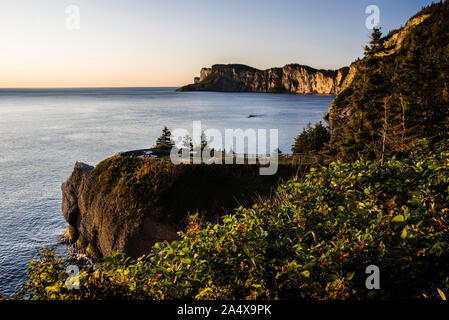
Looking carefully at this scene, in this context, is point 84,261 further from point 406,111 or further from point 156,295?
point 406,111

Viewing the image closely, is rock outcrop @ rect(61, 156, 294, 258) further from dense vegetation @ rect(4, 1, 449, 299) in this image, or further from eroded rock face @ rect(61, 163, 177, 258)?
dense vegetation @ rect(4, 1, 449, 299)

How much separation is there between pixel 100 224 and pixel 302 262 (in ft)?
73.7

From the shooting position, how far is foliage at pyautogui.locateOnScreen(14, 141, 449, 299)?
3180 millimetres

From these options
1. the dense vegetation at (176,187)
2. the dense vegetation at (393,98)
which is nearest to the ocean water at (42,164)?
the dense vegetation at (176,187)

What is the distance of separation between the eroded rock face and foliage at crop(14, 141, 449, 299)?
14.5 m

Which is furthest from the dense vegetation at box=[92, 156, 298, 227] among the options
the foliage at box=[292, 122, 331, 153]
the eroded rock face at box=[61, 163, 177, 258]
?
the foliage at box=[292, 122, 331, 153]

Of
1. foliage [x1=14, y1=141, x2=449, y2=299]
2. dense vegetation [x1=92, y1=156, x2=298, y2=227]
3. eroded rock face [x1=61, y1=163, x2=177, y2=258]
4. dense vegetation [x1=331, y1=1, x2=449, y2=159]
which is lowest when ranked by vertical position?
eroded rock face [x1=61, y1=163, x2=177, y2=258]

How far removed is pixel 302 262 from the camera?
11.6 feet

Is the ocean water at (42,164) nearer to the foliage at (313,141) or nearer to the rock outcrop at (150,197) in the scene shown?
the rock outcrop at (150,197)

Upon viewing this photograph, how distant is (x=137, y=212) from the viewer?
19.9 metres

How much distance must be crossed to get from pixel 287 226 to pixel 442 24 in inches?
4247

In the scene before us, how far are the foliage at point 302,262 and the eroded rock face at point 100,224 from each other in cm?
→ 1448

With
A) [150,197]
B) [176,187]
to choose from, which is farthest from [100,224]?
[176,187]
